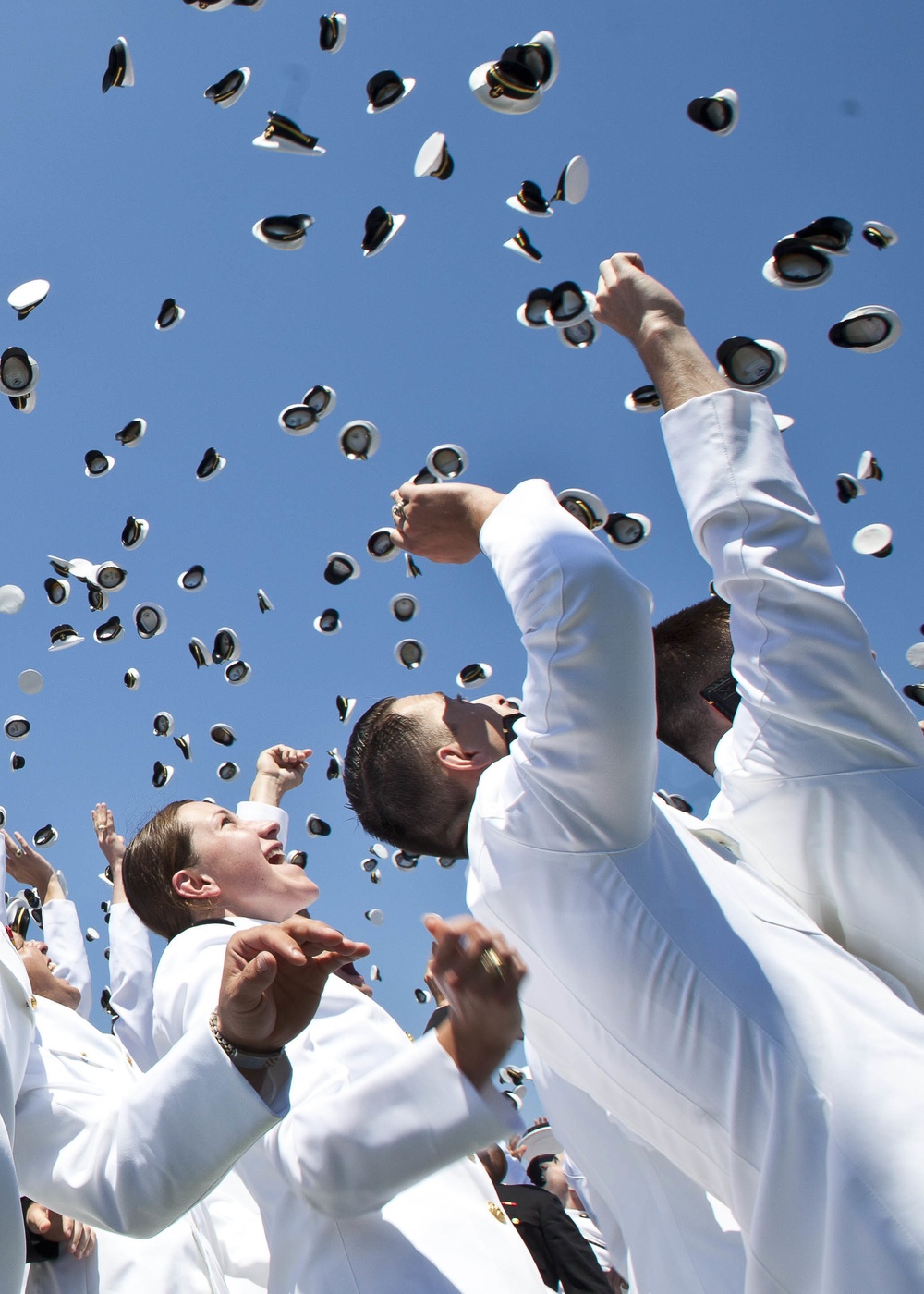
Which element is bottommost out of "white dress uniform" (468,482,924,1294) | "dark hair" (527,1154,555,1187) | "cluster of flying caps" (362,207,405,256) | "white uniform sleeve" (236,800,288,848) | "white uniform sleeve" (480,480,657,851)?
"dark hair" (527,1154,555,1187)

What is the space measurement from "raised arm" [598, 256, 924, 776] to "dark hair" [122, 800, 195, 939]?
2.60 metres

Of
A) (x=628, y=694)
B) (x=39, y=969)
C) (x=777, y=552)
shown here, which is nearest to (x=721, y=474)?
(x=777, y=552)

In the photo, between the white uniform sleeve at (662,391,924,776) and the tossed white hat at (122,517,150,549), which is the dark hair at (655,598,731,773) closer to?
the white uniform sleeve at (662,391,924,776)

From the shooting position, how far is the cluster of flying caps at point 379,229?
535 cm

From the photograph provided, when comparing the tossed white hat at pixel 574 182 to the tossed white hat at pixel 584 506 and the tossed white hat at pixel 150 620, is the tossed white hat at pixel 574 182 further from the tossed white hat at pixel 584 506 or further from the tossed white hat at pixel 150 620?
the tossed white hat at pixel 150 620

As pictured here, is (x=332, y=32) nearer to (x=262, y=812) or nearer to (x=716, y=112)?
(x=716, y=112)

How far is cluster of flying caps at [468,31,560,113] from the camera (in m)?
4.72

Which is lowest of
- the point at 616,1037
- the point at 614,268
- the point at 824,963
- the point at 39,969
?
the point at 39,969

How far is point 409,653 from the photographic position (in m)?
8.18

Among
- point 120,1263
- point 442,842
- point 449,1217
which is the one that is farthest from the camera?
point 120,1263

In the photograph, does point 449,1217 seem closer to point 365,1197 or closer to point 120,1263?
point 365,1197

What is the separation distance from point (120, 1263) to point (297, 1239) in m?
2.27

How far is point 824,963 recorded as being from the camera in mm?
2170

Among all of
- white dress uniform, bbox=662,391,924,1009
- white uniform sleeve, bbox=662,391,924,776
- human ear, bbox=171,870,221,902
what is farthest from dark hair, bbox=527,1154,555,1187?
white uniform sleeve, bbox=662,391,924,776
